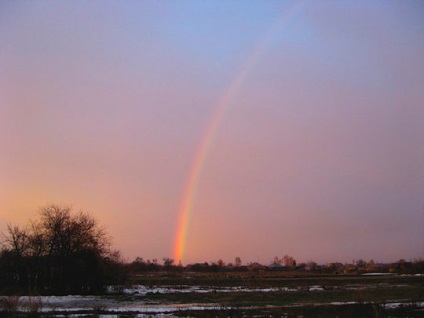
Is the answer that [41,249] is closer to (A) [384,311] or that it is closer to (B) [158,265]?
(A) [384,311]

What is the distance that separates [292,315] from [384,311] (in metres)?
5.08

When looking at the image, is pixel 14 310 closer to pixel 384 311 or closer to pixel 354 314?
pixel 354 314

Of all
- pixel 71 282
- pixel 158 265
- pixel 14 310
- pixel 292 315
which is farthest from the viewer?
pixel 158 265

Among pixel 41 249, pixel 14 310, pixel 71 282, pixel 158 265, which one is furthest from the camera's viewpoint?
pixel 158 265

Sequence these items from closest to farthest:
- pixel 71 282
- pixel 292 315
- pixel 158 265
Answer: pixel 292 315
pixel 71 282
pixel 158 265

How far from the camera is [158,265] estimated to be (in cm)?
18162

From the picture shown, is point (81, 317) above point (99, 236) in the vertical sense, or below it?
below

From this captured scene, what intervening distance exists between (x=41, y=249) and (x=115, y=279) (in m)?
8.35

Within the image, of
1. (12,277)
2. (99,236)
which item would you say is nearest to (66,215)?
(99,236)

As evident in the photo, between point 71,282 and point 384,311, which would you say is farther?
point 71,282

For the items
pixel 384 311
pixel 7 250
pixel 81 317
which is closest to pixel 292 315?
pixel 384 311

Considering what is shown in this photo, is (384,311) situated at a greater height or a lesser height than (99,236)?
lesser

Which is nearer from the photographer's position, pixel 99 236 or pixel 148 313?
pixel 148 313

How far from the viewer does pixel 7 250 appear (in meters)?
47.4
